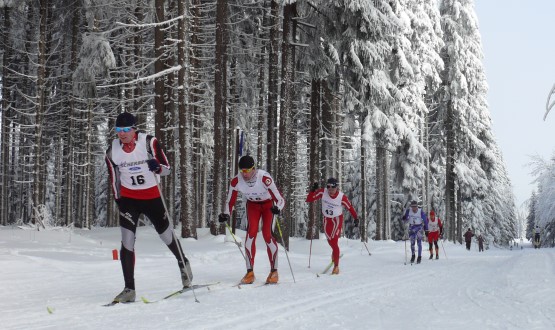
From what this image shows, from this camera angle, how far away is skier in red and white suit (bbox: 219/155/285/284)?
9250 mm

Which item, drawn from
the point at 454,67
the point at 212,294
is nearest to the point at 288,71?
the point at 212,294

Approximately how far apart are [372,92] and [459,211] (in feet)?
81.5

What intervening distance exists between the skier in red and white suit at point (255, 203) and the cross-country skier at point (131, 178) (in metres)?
1.96

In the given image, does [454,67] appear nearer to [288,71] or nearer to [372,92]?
[372,92]

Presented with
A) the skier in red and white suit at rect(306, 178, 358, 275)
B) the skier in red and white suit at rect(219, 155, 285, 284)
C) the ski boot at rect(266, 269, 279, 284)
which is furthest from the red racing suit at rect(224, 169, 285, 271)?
the skier in red and white suit at rect(306, 178, 358, 275)

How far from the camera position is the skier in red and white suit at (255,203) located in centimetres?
925

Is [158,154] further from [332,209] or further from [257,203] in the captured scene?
[332,209]

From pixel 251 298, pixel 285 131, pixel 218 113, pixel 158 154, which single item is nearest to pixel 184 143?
pixel 218 113

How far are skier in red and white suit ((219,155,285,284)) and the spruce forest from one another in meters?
2.62

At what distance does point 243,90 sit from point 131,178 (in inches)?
866

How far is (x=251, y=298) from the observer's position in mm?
7297

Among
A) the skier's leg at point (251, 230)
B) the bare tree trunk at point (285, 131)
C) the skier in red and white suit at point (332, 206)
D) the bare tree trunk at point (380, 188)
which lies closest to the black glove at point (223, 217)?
the skier's leg at point (251, 230)

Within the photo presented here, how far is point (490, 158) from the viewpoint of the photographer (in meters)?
44.3

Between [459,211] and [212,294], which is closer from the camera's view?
[212,294]
